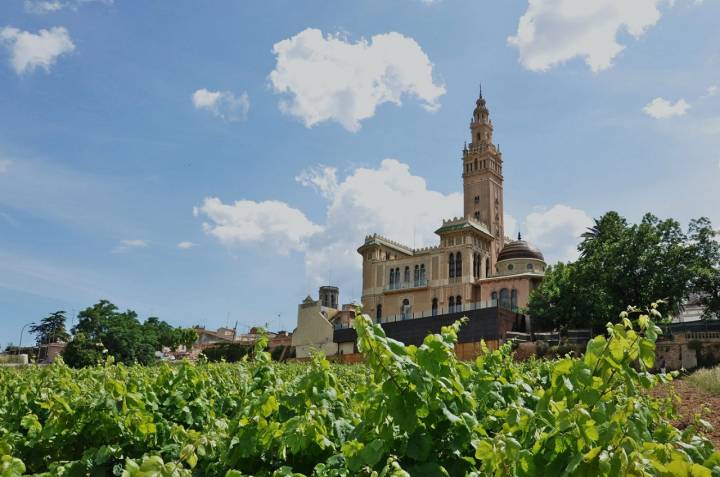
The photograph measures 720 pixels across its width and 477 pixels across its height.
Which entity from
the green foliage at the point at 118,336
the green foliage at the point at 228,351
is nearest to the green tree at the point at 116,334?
the green foliage at the point at 118,336

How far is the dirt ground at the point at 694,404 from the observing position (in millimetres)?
12100

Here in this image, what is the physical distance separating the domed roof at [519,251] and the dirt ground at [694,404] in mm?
33733

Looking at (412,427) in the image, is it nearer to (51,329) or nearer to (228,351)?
(228,351)

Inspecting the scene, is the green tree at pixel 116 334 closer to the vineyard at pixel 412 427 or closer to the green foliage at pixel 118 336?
the green foliage at pixel 118 336

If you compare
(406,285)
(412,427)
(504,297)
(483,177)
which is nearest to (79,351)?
(406,285)

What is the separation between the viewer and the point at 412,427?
3.55 m

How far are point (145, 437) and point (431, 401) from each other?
348cm

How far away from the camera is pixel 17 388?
8438mm

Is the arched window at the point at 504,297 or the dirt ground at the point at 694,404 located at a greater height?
the arched window at the point at 504,297

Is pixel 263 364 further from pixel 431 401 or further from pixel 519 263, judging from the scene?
pixel 519 263

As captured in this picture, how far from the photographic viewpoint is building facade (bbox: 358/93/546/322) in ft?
170

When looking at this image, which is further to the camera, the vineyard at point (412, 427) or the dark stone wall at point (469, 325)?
the dark stone wall at point (469, 325)

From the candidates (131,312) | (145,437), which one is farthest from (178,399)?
(131,312)

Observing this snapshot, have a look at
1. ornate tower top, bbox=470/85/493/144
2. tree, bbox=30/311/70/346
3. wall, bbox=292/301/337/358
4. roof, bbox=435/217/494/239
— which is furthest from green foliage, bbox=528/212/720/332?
tree, bbox=30/311/70/346
